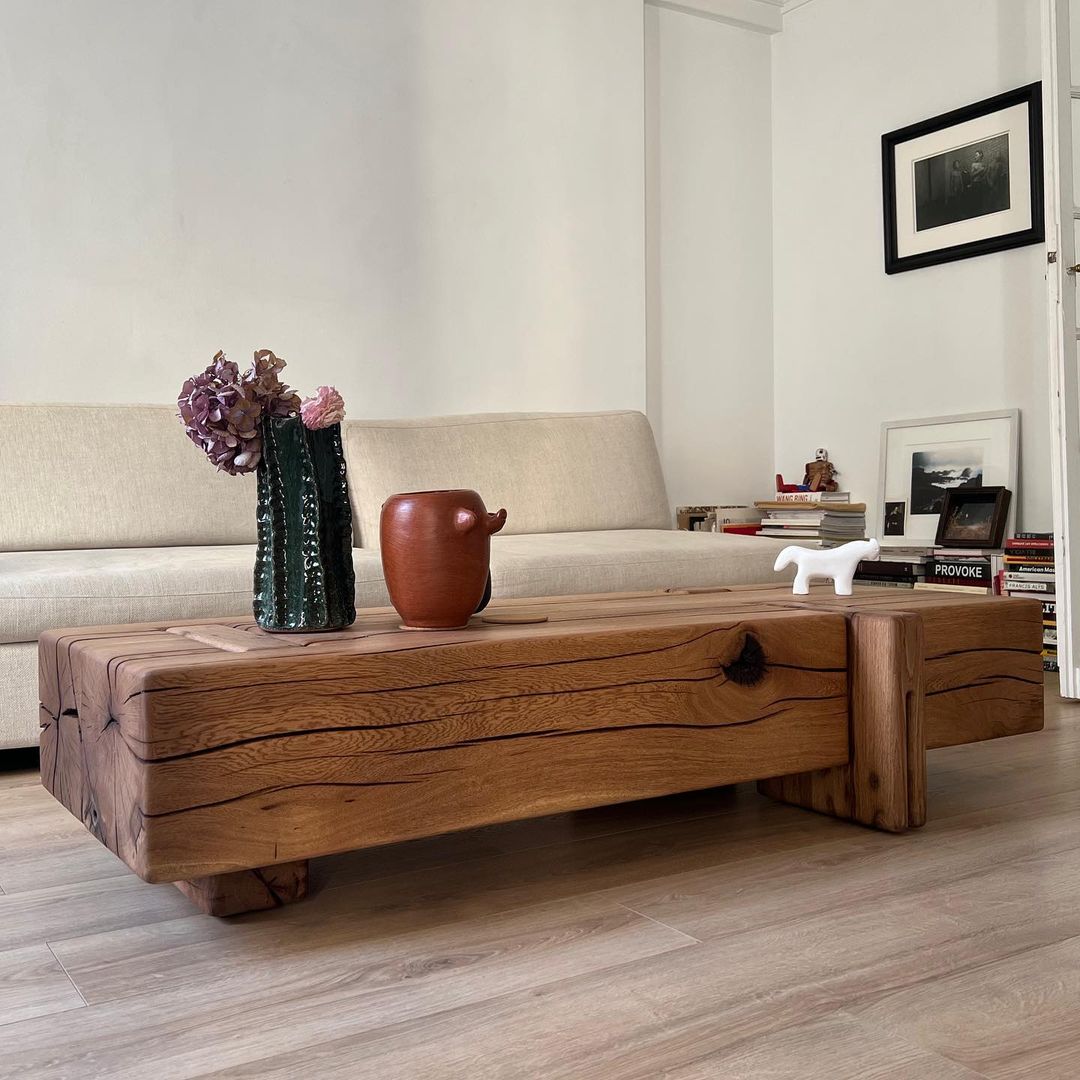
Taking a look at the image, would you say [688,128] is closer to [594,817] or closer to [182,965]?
[594,817]

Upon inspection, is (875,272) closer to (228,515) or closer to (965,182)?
(965,182)

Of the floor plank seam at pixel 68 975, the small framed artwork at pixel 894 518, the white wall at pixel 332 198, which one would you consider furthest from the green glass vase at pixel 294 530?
the small framed artwork at pixel 894 518

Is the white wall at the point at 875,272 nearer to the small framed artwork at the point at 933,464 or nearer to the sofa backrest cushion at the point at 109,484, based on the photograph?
the small framed artwork at the point at 933,464

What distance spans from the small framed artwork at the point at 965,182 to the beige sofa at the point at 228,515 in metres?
1.23

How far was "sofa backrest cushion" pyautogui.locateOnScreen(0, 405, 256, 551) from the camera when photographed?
108 inches

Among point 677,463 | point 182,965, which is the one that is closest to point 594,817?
point 182,965

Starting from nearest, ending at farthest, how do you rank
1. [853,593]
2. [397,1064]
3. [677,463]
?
[397,1064] → [853,593] → [677,463]

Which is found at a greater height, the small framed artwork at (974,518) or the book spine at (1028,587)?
the small framed artwork at (974,518)

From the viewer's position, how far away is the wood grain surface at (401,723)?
47.8 inches

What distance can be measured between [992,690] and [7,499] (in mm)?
2197

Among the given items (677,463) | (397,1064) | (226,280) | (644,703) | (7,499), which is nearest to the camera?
(397,1064)

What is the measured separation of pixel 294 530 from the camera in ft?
4.95

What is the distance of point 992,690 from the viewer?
1.84m

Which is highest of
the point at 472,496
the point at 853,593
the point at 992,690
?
the point at 472,496
